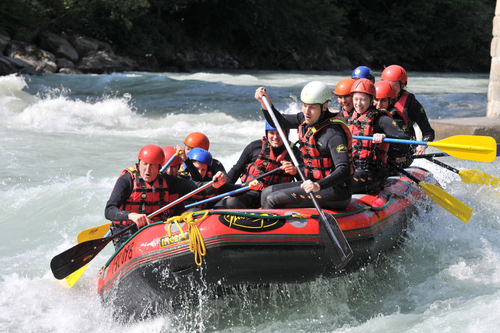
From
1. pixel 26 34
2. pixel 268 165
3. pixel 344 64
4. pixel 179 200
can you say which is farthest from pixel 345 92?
pixel 344 64

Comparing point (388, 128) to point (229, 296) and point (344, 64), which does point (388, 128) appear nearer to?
point (229, 296)

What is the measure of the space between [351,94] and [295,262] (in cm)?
181

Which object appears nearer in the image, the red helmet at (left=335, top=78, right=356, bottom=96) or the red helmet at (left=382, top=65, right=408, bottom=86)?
the red helmet at (left=335, top=78, right=356, bottom=96)

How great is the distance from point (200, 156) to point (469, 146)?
7.26 ft

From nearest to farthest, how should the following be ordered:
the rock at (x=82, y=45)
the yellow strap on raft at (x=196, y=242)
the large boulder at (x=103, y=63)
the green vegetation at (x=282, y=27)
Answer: the yellow strap on raft at (x=196, y=242) → the large boulder at (x=103, y=63) → the rock at (x=82, y=45) → the green vegetation at (x=282, y=27)

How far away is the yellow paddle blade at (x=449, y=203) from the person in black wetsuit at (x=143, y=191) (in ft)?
6.42

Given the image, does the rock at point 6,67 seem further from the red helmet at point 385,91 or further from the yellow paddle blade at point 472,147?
the yellow paddle blade at point 472,147

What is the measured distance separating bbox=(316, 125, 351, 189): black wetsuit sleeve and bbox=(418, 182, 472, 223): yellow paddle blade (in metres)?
1.44

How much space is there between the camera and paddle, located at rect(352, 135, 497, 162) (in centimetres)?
421

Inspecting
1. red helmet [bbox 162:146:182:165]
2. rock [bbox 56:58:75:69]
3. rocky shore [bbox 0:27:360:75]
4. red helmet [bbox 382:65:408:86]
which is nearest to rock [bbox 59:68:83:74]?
rocky shore [bbox 0:27:360:75]

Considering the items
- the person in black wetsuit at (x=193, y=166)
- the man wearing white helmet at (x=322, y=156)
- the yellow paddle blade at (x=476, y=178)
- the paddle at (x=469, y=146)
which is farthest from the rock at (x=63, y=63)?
the man wearing white helmet at (x=322, y=156)

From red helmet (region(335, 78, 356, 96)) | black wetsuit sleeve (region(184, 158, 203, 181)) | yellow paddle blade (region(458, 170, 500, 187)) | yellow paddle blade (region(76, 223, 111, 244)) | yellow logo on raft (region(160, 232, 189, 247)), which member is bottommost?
yellow paddle blade (region(458, 170, 500, 187))

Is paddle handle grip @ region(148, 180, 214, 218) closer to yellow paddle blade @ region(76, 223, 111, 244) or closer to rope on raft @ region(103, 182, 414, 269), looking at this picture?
rope on raft @ region(103, 182, 414, 269)

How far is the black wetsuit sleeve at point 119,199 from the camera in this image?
136 inches
